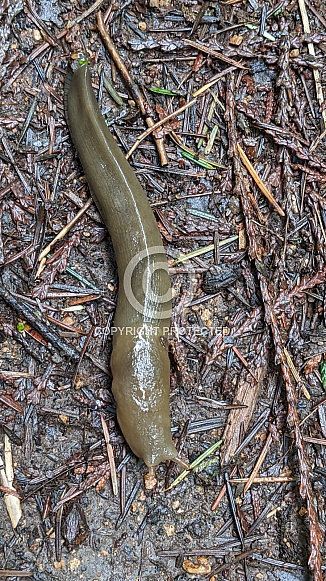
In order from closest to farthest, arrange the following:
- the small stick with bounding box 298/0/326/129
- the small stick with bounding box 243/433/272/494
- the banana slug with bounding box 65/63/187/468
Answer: the banana slug with bounding box 65/63/187/468 < the small stick with bounding box 243/433/272/494 < the small stick with bounding box 298/0/326/129

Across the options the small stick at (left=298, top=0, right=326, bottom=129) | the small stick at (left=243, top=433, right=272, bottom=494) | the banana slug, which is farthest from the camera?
the small stick at (left=298, top=0, right=326, bottom=129)

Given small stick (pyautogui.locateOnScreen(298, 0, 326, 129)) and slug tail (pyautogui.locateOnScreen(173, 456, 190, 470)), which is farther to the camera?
small stick (pyautogui.locateOnScreen(298, 0, 326, 129))

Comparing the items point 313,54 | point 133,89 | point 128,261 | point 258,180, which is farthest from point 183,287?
point 313,54

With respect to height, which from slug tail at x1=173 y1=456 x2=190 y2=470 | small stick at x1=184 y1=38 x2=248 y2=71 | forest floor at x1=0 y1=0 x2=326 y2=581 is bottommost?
slug tail at x1=173 y1=456 x2=190 y2=470

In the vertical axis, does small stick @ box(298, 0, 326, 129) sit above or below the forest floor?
above

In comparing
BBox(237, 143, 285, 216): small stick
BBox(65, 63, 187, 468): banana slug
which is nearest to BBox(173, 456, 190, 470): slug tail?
BBox(65, 63, 187, 468): banana slug

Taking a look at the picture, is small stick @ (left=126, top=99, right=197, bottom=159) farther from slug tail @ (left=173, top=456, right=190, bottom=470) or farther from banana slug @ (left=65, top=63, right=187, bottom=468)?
slug tail @ (left=173, top=456, right=190, bottom=470)

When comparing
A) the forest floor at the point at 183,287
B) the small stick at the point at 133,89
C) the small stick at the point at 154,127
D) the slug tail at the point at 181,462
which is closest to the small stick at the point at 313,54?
the forest floor at the point at 183,287

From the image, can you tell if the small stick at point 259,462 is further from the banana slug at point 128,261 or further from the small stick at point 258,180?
the small stick at point 258,180

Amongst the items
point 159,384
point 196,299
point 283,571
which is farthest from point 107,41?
point 283,571

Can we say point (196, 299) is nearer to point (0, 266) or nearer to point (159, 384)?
point (159, 384)
